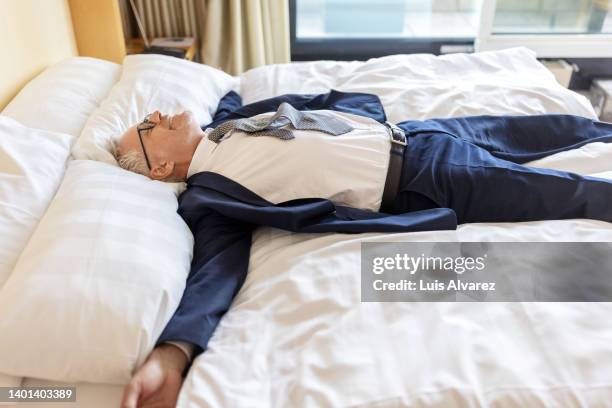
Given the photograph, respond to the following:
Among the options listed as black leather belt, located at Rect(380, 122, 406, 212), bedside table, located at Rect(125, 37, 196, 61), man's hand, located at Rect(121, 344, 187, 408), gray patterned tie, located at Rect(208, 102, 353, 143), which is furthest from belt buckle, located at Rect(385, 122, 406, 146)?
bedside table, located at Rect(125, 37, 196, 61)

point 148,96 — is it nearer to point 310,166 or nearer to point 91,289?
point 310,166

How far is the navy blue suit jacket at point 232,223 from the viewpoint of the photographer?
1103 mm

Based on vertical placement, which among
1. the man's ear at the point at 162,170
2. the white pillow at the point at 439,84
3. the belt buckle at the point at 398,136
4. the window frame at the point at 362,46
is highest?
the belt buckle at the point at 398,136

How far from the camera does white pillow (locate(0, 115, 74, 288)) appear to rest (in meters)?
1.10

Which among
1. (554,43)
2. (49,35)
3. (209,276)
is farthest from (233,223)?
(554,43)

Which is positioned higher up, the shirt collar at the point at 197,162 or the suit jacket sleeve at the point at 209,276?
the shirt collar at the point at 197,162

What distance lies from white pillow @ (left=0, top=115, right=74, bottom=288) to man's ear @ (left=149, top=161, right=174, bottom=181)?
0.72 feet

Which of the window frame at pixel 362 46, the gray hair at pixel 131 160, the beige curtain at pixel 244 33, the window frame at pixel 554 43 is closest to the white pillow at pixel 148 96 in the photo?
the gray hair at pixel 131 160

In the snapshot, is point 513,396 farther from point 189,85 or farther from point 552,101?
point 189,85

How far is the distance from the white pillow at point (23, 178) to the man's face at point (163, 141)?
0.17 metres

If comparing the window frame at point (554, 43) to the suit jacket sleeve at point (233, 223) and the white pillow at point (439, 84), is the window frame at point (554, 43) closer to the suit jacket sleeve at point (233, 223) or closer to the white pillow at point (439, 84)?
the white pillow at point (439, 84)

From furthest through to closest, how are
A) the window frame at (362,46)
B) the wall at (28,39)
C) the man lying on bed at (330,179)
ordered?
the window frame at (362,46) < the wall at (28,39) < the man lying on bed at (330,179)

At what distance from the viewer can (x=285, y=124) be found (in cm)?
143

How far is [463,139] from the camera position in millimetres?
1546
